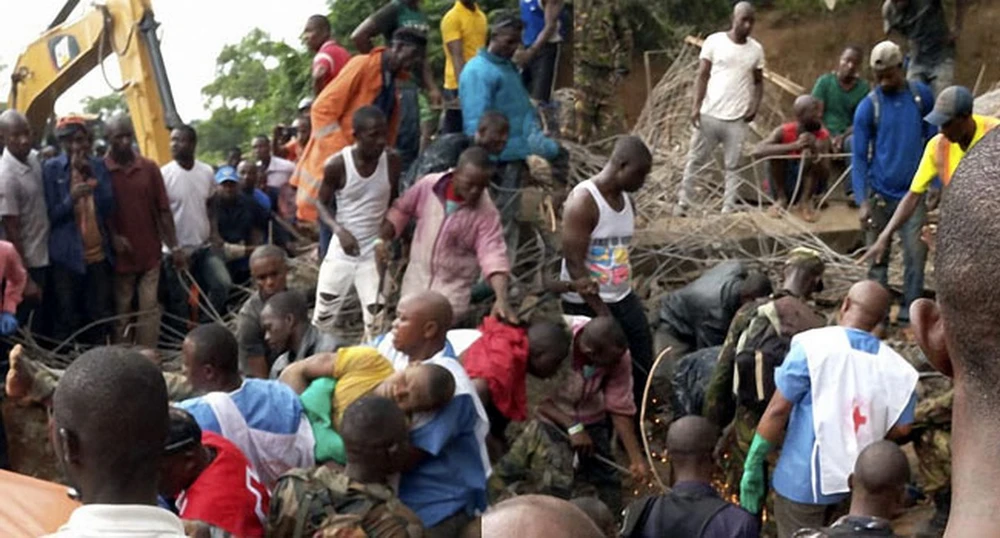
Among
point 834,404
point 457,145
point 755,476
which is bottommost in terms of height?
point 755,476

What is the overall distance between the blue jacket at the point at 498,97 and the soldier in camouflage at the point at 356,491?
12.7 feet

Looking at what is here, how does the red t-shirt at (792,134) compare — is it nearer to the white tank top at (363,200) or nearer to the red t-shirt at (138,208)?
the white tank top at (363,200)

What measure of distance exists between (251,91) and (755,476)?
2521cm

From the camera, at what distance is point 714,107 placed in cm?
1068

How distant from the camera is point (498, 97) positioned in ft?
27.4

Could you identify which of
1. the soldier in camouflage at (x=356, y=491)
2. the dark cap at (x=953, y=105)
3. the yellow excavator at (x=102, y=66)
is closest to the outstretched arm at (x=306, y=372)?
the soldier in camouflage at (x=356, y=491)

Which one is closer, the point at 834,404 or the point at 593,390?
the point at 834,404

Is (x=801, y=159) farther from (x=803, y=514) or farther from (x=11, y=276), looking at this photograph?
(x=11, y=276)

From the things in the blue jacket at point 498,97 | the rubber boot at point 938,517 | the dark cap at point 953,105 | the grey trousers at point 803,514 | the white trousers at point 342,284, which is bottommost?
the rubber boot at point 938,517

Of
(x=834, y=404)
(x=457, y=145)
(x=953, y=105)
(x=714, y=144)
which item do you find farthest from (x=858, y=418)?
(x=714, y=144)

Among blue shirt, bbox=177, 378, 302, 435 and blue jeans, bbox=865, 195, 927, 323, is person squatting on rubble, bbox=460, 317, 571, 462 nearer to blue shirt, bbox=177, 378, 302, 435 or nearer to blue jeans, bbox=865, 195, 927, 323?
blue shirt, bbox=177, 378, 302, 435

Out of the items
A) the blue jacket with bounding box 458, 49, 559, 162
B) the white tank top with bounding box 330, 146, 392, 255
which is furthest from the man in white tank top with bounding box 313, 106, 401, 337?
the blue jacket with bounding box 458, 49, 559, 162

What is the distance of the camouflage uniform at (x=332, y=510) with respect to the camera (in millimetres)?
4055

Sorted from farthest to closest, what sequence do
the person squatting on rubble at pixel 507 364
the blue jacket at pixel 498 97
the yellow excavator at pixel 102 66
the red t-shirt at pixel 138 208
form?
the yellow excavator at pixel 102 66 → the red t-shirt at pixel 138 208 → the blue jacket at pixel 498 97 → the person squatting on rubble at pixel 507 364
